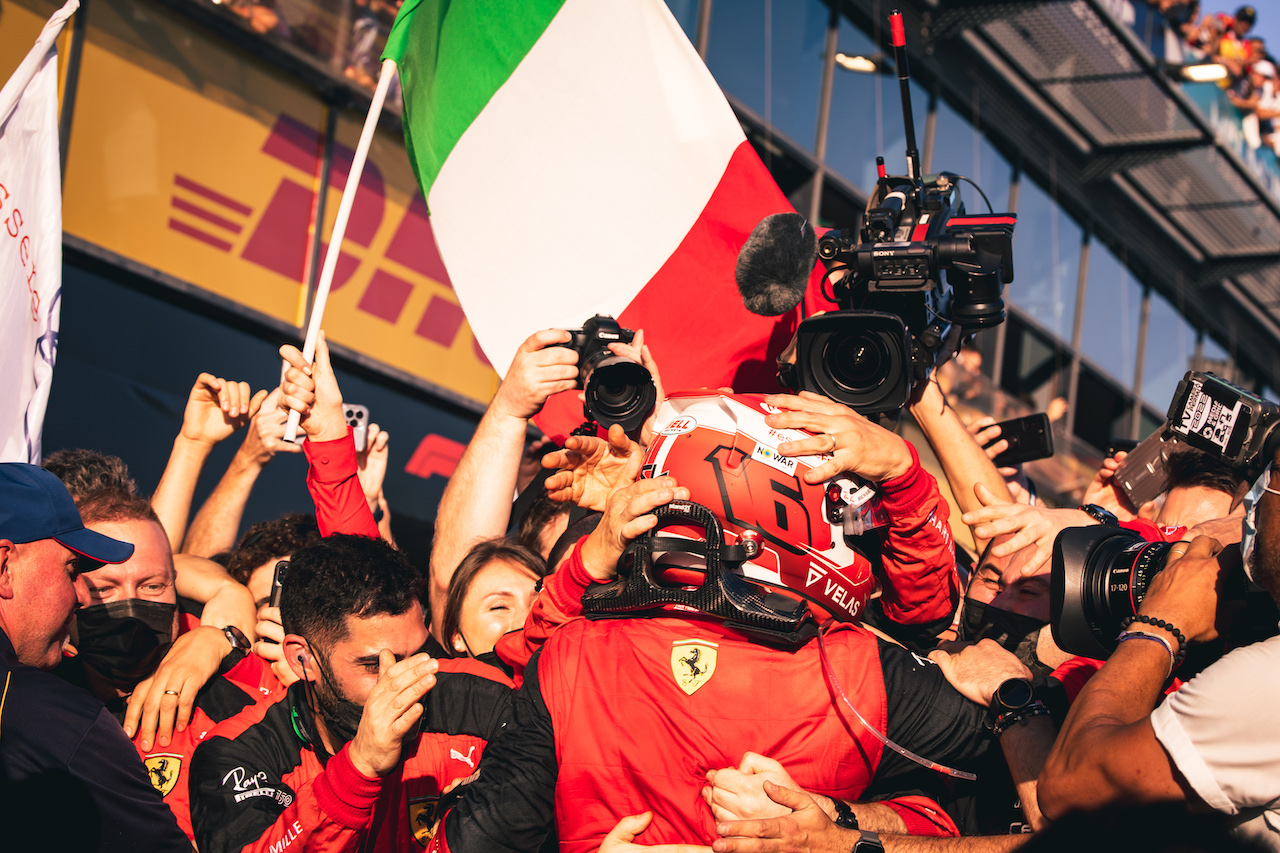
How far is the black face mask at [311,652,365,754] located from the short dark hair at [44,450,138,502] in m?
1.05

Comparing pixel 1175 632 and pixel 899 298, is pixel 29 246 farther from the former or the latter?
pixel 1175 632

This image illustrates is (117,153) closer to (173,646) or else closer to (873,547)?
(173,646)

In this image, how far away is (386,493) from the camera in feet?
25.4

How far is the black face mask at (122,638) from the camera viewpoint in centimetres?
318

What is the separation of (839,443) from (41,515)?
1977 mm

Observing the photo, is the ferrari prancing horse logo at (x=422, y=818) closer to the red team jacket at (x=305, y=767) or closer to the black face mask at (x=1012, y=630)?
the red team jacket at (x=305, y=767)

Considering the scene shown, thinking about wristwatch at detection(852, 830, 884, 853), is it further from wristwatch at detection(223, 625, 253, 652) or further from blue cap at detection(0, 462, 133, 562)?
wristwatch at detection(223, 625, 253, 652)

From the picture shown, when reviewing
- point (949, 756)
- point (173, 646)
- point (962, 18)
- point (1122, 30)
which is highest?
point (1122, 30)

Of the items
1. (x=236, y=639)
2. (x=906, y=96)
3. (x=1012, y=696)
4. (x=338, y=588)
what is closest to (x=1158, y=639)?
(x=1012, y=696)

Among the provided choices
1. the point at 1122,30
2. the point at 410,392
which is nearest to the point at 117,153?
the point at 410,392

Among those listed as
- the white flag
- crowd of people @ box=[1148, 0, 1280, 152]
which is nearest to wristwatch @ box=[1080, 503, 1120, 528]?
the white flag

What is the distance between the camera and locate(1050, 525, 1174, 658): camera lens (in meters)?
2.21

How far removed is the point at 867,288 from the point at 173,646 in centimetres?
239

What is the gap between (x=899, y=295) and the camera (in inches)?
119
